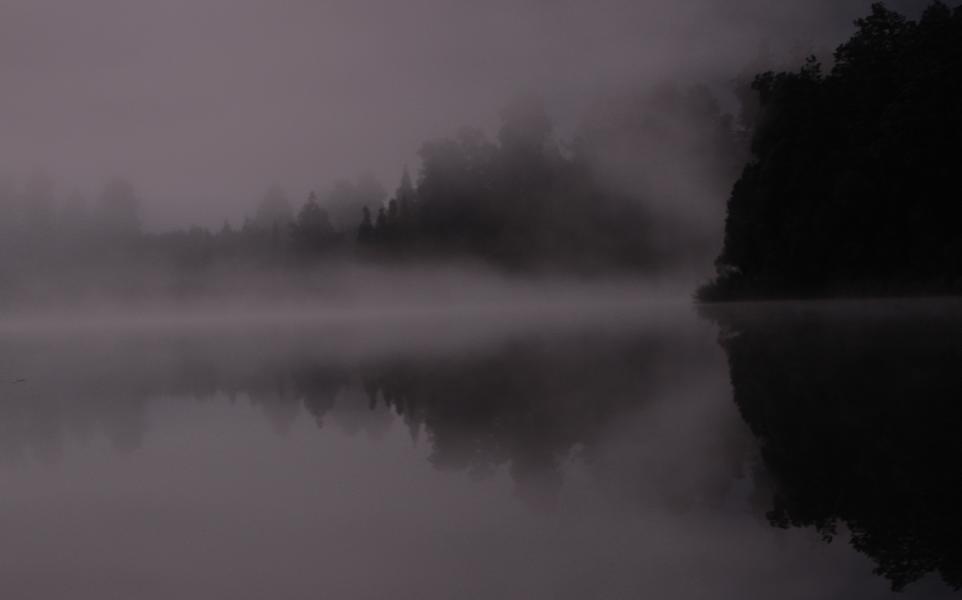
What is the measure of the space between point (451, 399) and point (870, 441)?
4563 mm

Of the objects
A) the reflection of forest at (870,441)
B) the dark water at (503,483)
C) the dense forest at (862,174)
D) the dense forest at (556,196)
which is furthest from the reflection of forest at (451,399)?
the dense forest at (556,196)

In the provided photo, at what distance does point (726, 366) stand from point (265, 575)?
879 centimetres

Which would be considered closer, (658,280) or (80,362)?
(80,362)

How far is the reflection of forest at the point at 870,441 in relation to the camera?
4176 mm

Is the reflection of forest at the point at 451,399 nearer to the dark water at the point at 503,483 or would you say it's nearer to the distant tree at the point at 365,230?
the dark water at the point at 503,483

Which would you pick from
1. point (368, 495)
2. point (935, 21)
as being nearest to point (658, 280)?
point (935, 21)

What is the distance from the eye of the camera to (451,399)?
9273 millimetres

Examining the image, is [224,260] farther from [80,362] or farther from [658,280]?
[80,362]

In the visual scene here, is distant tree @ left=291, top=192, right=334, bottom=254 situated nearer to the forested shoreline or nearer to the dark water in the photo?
the forested shoreline

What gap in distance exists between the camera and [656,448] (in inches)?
257

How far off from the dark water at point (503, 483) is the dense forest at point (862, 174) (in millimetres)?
19372

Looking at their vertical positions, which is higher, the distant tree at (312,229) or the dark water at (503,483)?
the distant tree at (312,229)

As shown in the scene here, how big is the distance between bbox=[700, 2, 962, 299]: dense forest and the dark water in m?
19.4

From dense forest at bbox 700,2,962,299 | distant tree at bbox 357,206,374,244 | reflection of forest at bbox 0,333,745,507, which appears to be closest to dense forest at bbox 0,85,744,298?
distant tree at bbox 357,206,374,244
